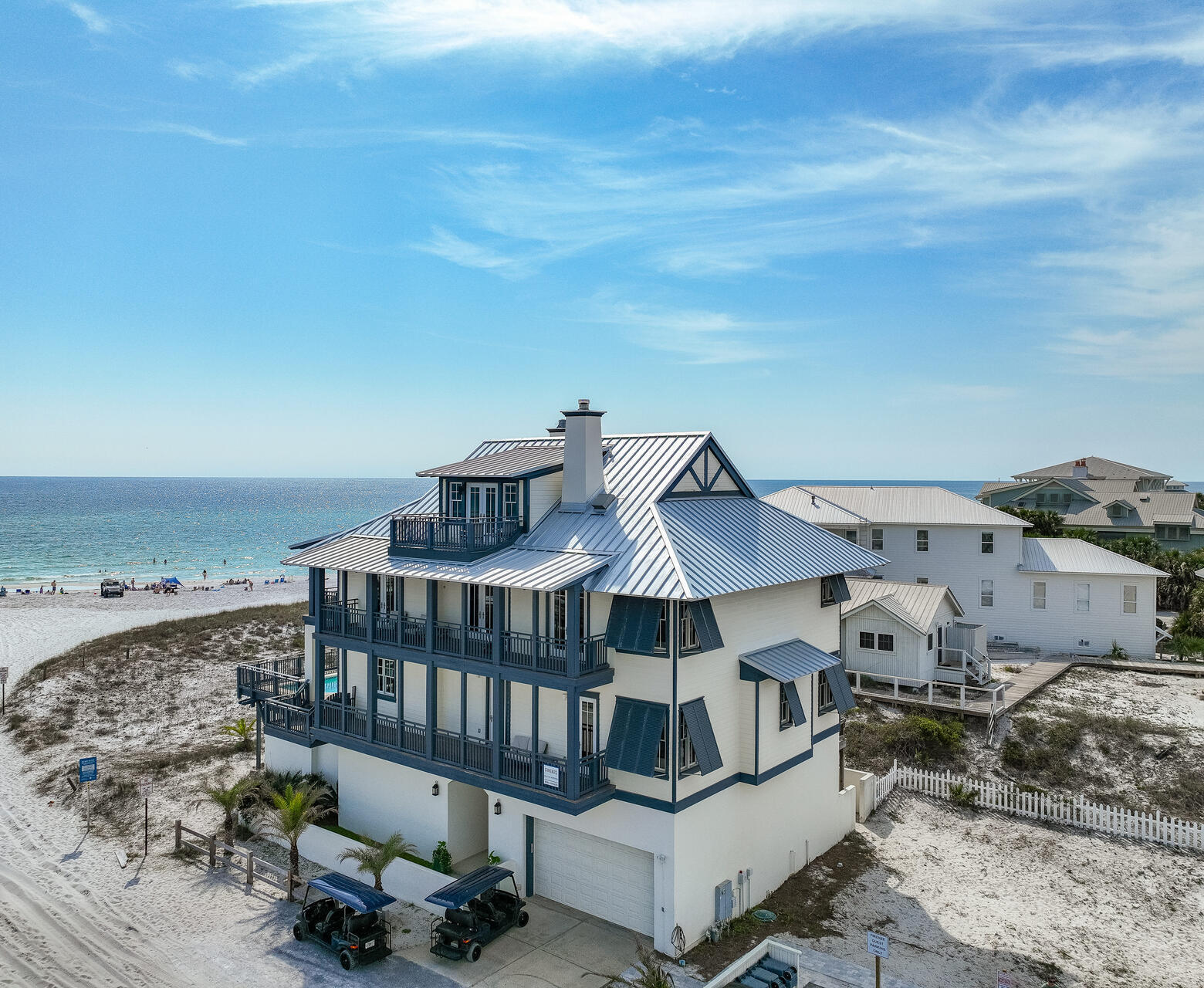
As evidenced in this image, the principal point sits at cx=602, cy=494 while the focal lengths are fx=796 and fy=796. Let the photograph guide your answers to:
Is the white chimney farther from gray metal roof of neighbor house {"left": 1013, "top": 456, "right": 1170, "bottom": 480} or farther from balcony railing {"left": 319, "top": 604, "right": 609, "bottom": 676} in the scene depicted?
gray metal roof of neighbor house {"left": 1013, "top": 456, "right": 1170, "bottom": 480}

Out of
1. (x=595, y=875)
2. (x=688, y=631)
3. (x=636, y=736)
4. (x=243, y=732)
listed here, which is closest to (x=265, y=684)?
(x=243, y=732)

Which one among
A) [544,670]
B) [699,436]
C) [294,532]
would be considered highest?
[699,436]

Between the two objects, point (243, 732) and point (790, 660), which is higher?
point (790, 660)

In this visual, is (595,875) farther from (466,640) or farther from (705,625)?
(705,625)

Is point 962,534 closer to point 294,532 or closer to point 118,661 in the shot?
point 118,661

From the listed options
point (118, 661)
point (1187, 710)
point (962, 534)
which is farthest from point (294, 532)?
point (1187, 710)

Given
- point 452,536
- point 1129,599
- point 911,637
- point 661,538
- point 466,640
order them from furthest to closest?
point 1129,599
point 911,637
point 452,536
point 466,640
point 661,538

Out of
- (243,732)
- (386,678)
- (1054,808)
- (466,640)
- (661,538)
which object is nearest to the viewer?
(661,538)
